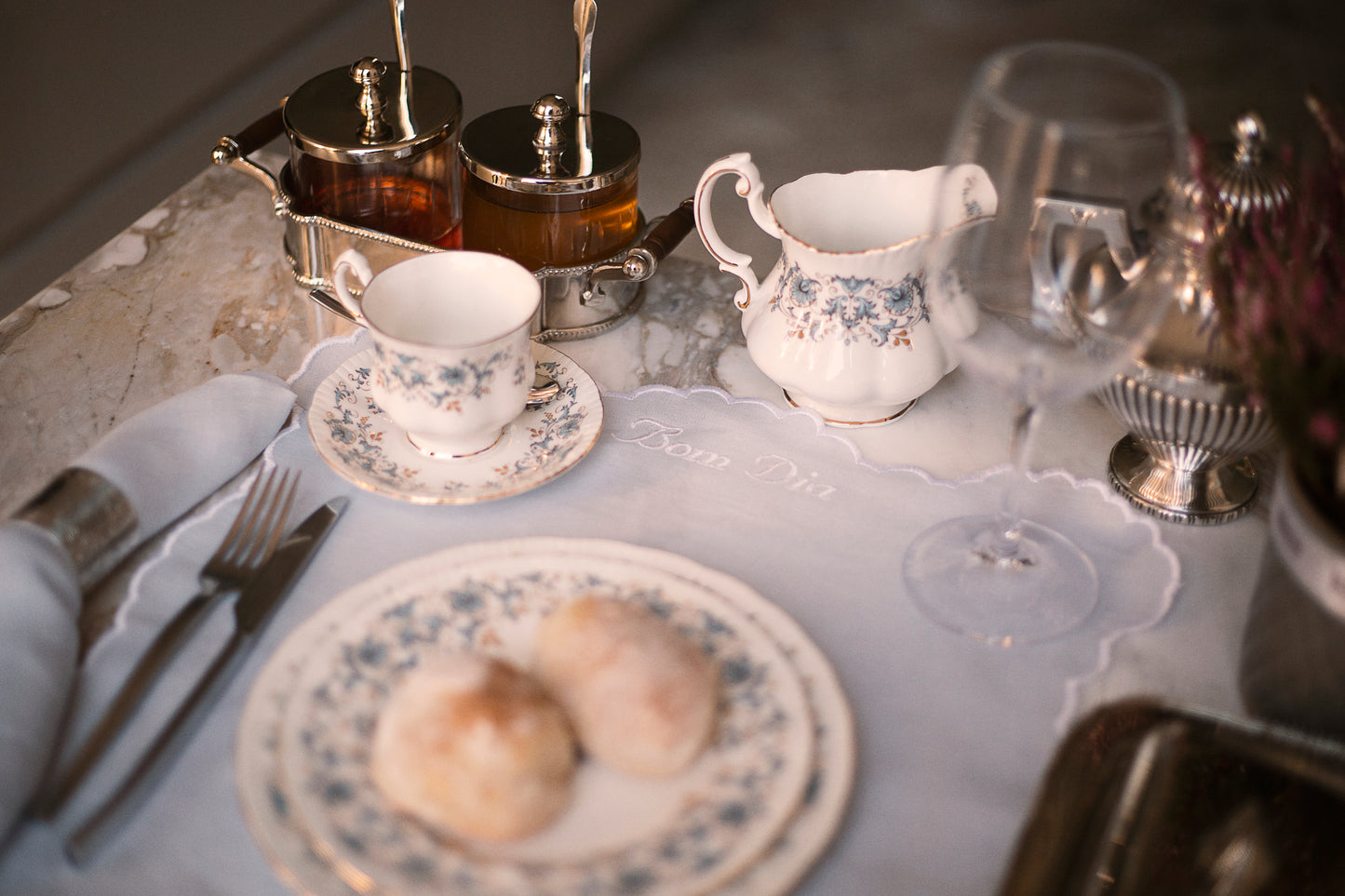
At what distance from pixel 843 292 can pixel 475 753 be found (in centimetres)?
37

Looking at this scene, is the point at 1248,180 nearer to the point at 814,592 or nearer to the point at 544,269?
the point at 814,592

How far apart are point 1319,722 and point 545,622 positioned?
334 millimetres

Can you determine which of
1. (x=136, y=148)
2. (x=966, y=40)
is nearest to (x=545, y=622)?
(x=136, y=148)

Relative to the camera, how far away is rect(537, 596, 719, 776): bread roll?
0.43 m

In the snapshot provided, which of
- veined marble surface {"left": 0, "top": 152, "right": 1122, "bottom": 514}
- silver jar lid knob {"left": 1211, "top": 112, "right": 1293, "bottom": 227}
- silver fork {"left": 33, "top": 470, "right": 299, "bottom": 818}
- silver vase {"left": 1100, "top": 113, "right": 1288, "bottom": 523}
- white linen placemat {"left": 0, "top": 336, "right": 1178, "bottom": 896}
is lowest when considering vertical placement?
veined marble surface {"left": 0, "top": 152, "right": 1122, "bottom": 514}

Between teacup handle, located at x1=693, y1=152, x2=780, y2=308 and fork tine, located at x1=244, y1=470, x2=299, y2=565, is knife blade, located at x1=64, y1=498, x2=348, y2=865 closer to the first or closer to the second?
fork tine, located at x1=244, y1=470, x2=299, y2=565

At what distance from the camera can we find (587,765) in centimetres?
44

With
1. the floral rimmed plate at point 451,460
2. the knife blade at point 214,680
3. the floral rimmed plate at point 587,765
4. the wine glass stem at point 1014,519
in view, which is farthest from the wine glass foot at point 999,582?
the knife blade at point 214,680

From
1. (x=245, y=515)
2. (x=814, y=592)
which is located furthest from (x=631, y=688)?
(x=245, y=515)

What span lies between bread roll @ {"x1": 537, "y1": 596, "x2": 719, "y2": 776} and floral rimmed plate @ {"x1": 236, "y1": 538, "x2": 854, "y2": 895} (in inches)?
0.6

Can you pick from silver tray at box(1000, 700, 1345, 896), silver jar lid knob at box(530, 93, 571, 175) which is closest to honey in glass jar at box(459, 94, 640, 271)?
silver jar lid knob at box(530, 93, 571, 175)

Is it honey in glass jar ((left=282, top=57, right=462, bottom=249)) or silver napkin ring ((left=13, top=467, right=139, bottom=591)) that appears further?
honey in glass jar ((left=282, top=57, right=462, bottom=249))

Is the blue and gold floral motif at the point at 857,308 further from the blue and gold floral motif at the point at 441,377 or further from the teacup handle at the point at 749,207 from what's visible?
the blue and gold floral motif at the point at 441,377

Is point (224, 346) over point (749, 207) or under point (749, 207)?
under
